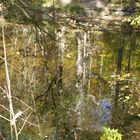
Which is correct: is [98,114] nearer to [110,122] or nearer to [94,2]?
[110,122]

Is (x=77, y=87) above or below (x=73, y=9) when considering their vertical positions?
below

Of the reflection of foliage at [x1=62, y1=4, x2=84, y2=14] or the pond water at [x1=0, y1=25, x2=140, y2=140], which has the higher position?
the reflection of foliage at [x1=62, y1=4, x2=84, y2=14]

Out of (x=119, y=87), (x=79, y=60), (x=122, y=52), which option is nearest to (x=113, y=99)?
(x=119, y=87)

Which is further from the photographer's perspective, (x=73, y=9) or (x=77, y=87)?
(x=73, y=9)

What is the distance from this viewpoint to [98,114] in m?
9.20

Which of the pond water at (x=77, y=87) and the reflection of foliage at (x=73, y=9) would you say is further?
the reflection of foliage at (x=73, y=9)

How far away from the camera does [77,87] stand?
Result: 36.1 ft

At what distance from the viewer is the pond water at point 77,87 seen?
7.86m

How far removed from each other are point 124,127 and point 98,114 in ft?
3.29

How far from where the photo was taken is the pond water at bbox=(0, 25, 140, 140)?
25.8ft

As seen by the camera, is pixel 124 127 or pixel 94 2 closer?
pixel 124 127

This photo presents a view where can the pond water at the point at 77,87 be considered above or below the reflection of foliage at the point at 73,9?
below

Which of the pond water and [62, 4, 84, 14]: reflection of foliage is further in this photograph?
[62, 4, 84, 14]: reflection of foliage

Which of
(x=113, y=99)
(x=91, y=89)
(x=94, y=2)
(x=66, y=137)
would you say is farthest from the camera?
(x=94, y=2)
